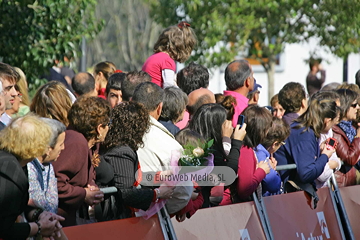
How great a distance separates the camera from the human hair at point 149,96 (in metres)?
5.71

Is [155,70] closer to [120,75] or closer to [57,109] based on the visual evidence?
[120,75]

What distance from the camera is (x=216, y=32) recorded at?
15.8m

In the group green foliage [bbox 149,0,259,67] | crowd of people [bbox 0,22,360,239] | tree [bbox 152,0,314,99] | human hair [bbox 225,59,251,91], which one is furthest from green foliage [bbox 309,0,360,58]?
human hair [bbox 225,59,251,91]

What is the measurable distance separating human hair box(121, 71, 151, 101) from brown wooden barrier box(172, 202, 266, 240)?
5.10ft

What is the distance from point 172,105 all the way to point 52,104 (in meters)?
1.32

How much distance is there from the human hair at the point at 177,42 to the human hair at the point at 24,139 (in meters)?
3.35

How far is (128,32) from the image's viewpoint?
3903 cm

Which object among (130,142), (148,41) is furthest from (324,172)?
(148,41)

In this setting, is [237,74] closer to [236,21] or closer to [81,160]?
[81,160]

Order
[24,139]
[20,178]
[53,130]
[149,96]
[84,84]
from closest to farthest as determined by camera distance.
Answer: [20,178]
[24,139]
[53,130]
[149,96]
[84,84]

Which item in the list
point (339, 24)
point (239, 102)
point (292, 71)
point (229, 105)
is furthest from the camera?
point (292, 71)

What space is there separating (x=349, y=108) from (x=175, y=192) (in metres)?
A: 3.58

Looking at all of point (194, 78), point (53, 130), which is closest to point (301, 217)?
point (194, 78)

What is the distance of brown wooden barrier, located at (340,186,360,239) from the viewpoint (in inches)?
300
